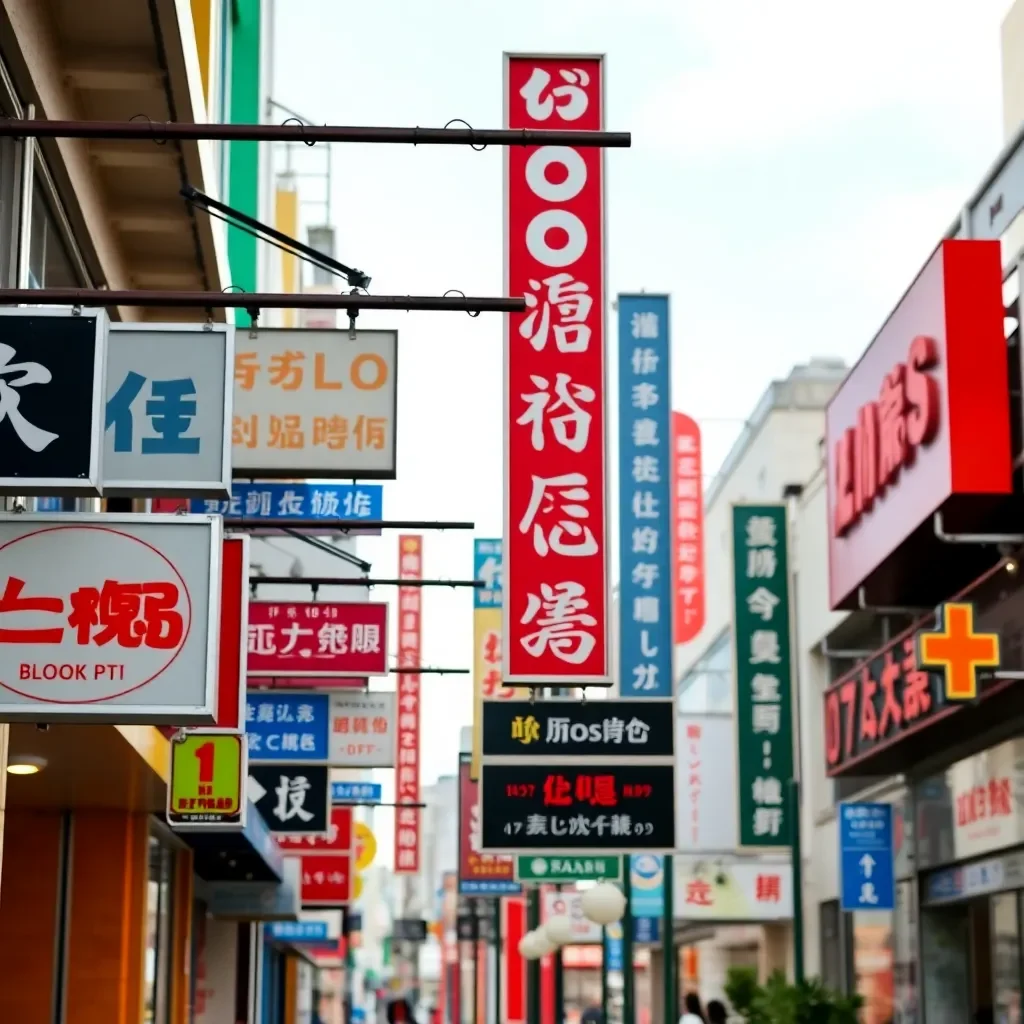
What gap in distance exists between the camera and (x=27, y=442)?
6.91m

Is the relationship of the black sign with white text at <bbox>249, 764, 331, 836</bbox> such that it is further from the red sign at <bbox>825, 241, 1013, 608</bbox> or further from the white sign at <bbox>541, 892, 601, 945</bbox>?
the white sign at <bbox>541, 892, 601, 945</bbox>

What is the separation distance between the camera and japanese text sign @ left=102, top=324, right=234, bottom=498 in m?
7.36

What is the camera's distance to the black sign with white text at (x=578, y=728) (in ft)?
58.0

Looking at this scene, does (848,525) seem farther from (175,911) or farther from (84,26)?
(84,26)

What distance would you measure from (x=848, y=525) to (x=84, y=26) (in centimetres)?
1217

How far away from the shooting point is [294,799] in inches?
734

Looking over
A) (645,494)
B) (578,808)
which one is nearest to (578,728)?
(578,808)

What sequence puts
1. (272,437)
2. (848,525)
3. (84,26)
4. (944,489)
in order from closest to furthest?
(84,26), (272,437), (944,489), (848,525)

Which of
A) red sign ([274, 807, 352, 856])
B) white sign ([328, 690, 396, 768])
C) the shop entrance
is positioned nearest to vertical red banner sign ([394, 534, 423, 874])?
red sign ([274, 807, 352, 856])

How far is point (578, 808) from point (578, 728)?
0.75 meters

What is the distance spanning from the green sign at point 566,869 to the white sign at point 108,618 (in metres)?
14.9

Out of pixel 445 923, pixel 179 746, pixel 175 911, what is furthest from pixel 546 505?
pixel 445 923

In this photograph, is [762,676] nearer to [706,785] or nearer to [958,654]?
[706,785]

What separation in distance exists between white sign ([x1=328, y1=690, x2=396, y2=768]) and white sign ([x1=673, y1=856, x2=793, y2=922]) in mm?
10878
